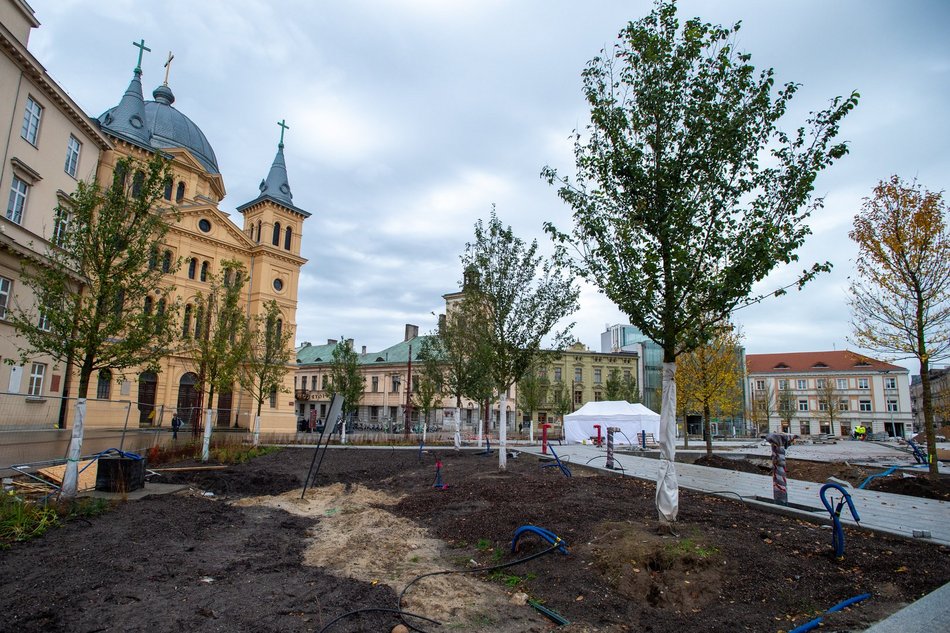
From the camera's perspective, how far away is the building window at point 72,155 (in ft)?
76.8

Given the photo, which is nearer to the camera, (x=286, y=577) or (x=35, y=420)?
(x=286, y=577)

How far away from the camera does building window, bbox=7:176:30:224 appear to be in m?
19.4

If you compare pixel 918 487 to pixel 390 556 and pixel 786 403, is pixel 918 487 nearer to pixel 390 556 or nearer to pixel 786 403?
pixel 390 556

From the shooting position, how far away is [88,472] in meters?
11.6

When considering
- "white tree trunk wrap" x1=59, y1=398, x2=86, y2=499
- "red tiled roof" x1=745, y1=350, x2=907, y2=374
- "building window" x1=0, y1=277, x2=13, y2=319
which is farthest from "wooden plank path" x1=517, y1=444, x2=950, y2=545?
"red tiled roof" x1=745, y1=350, x2=907, y2=374

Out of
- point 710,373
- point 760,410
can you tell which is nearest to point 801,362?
point 760,410

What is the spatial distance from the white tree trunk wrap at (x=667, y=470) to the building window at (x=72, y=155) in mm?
27764

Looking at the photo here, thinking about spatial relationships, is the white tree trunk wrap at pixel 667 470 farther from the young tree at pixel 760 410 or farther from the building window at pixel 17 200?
the young tree at pixel 760 410

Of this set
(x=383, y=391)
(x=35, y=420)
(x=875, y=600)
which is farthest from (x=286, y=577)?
(x=383, y=391)

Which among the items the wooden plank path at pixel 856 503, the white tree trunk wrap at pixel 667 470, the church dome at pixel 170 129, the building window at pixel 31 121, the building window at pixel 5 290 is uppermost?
the church dome at pixel 170 129

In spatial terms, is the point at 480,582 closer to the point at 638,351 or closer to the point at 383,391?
the point at 383,391

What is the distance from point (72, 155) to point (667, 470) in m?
29.2

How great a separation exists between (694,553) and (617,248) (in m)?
4.38

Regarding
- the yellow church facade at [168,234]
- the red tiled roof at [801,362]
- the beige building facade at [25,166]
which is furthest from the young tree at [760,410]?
the beige building facade at [25,166]
